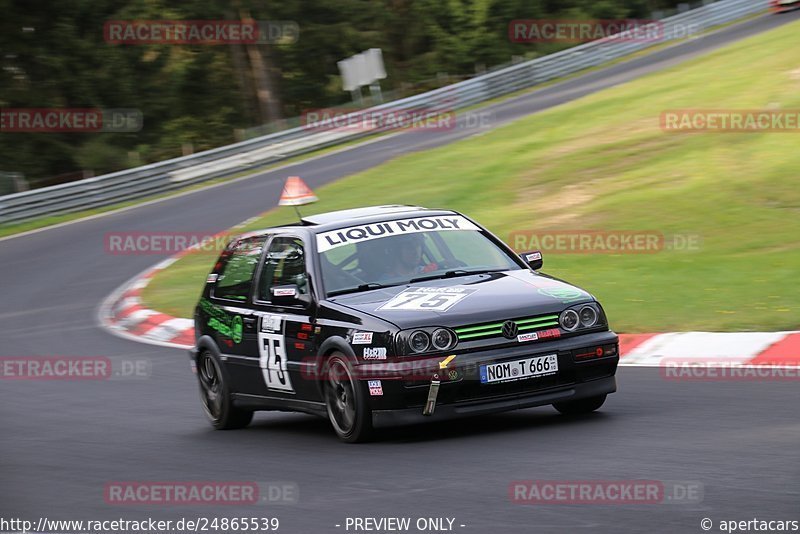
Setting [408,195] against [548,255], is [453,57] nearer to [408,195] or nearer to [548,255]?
[408,195]

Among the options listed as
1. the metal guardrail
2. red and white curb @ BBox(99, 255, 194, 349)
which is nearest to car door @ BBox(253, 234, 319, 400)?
red and white curb @ BBox(99, 255, 194, 349)

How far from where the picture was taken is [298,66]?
54656 mm

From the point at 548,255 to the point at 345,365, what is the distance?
878 cm

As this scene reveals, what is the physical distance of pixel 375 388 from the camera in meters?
7.44

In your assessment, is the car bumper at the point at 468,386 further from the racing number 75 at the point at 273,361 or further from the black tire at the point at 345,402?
the racing number 75 at the point at 273,361

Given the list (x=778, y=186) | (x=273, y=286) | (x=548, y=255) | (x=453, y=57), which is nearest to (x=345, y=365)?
(x=273, y=286)

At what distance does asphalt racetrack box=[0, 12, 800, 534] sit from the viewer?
564cm
